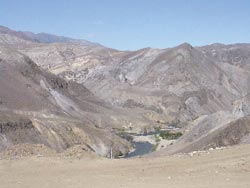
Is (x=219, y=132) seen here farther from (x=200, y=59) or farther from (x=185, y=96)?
(x=200, y=59)

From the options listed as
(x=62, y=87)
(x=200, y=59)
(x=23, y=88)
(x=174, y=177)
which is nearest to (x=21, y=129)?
(x=23, y=88)

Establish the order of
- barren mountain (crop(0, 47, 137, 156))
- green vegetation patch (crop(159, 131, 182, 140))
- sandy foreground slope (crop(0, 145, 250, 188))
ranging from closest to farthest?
sandy foreground slope (crop(0, 145, 250, 188)) → barren mountain (crop(0, 47, 137, 156)) → green vegetation patch (crop(159, 131, 182, 140))

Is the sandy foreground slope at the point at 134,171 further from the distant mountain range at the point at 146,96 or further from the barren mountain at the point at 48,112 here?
the barren mountain at the point at 48,112

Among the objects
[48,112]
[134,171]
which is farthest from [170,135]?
[134,171]

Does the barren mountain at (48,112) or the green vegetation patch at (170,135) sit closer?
the barren mountain at (48,112)

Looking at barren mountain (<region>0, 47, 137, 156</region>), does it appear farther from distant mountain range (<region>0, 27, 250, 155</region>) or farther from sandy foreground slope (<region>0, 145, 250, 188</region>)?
sandy foreground slope (<region>0, 145, 250, 188</region>)

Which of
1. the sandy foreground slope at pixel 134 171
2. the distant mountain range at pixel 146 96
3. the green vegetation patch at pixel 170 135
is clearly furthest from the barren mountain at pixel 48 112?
the sandy foreground slope at pixel 134 171

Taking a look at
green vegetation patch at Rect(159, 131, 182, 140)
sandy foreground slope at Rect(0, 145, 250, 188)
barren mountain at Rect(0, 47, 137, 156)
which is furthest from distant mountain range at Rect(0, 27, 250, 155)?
sandy foreground slope at Rect(0, 145, 250, 188)

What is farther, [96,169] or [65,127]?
[65,127]
